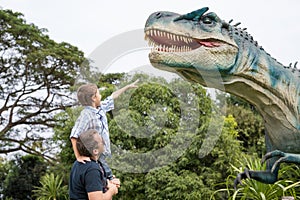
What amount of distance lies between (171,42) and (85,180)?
91 cm

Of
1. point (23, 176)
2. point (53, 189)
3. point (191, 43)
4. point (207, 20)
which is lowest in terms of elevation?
point (53, 189)

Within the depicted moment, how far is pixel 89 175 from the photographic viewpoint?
7.68 ft

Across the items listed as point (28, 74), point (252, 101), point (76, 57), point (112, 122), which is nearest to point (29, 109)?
point (28, 74)

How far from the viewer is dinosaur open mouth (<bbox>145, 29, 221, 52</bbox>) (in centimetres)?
260

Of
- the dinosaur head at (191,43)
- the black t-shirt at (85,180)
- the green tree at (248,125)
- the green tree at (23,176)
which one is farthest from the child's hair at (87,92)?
the green tree at (23,176)

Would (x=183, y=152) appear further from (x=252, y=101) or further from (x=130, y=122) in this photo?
(x=252, y=101)

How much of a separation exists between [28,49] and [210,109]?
20.3 ft

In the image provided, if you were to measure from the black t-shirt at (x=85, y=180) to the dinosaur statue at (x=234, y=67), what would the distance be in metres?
0.70

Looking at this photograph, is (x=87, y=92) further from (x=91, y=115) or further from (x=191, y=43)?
(x=191, y=43)

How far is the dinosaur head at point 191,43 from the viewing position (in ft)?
8.50

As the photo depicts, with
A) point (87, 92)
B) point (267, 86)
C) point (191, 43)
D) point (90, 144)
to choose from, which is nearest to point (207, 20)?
point (191, 43)

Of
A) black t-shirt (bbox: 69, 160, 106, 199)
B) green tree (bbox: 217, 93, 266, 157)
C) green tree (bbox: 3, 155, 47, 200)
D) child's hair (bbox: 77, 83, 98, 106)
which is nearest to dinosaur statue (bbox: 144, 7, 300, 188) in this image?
child's hair (bbox: 77, 83, 98, 106)

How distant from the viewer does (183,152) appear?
9242 mm

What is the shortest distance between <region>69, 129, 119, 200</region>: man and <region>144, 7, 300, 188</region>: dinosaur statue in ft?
1.90
